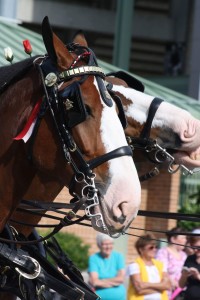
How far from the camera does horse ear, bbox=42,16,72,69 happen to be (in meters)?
4.56

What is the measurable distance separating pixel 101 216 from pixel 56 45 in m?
0.87

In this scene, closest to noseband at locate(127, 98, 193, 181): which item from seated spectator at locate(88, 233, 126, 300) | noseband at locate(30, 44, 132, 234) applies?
noseband at locate(30, 44, 132, 234)

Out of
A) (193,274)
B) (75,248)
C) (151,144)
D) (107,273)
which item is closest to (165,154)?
(151,144)

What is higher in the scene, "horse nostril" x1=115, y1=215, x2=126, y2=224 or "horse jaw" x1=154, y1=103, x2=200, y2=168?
"horse jaw" x1=154, y1=103, x2=200, y2=168

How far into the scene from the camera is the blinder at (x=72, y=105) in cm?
454

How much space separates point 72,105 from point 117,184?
1.56ft

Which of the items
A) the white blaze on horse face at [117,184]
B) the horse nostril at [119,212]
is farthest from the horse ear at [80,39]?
the horse nostril at [119,212]

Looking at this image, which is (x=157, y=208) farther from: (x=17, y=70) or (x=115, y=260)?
(x=17, y=70)

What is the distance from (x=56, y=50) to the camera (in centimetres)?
466

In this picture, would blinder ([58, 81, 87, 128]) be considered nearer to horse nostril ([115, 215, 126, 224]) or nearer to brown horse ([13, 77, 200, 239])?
horse nostril ([115, 215, 126, 224])

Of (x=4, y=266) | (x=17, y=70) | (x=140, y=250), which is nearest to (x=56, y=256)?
(x=4, y=266)

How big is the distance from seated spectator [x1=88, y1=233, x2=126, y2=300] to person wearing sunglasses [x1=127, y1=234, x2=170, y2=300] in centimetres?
17

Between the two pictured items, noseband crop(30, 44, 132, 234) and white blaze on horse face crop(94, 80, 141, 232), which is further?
noseband crop(30, 44, 132, 234)

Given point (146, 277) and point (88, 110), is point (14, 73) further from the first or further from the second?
point (146, 277)
